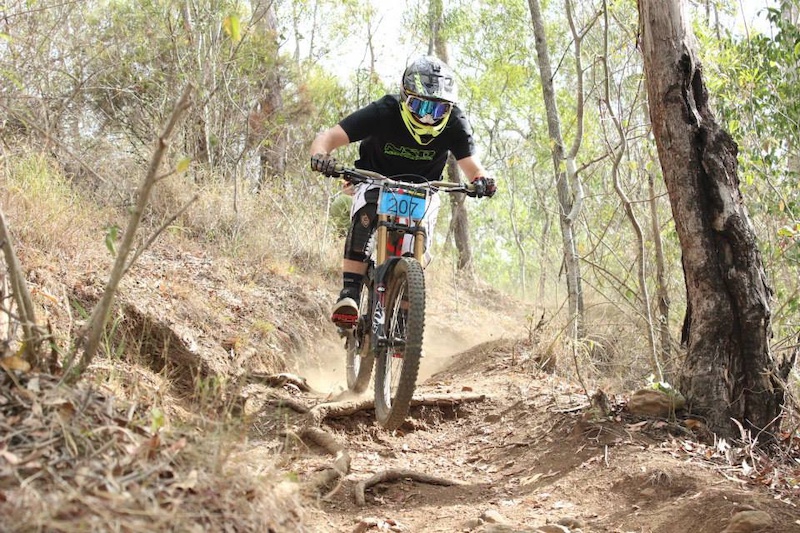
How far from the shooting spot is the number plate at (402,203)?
4645 mm

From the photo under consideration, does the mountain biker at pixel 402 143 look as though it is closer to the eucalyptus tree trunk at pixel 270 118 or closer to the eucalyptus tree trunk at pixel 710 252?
the eucalyptus tree trunk at pixel 710 252

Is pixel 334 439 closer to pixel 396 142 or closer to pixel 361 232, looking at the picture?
pixel 361 232

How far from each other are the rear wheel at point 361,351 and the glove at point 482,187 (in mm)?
1005

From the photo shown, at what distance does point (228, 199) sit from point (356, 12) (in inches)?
264

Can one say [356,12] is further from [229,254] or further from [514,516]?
[514,516]

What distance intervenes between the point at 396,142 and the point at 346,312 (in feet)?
4.15

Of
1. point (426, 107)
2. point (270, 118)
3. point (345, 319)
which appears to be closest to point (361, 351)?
point (345, 319)

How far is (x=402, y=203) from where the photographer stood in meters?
4.67

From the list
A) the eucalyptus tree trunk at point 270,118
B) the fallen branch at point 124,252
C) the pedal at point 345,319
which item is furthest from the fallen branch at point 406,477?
the eucalyptus tree trunk at point 270,118

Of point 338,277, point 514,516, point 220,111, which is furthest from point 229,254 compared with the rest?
point 514,516

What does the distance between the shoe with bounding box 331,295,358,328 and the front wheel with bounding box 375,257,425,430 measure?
1.48 feet

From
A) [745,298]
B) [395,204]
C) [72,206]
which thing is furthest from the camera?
[72,206]

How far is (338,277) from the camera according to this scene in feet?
28.7

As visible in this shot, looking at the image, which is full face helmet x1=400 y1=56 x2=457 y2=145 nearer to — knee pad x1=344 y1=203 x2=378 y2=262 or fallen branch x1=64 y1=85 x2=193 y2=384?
knee pad x1=344 y1=203 x2=378 y2=262
